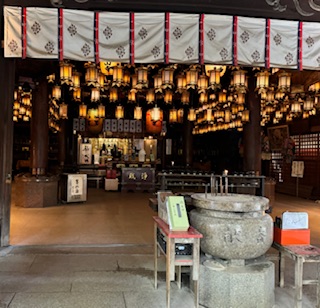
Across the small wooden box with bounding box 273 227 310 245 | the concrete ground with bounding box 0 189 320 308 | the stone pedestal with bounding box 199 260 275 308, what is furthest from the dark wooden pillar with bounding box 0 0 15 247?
the small wooden box with bounding box 273 227 310 245

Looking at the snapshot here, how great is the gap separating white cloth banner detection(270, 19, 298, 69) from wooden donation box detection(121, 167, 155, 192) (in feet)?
36.8

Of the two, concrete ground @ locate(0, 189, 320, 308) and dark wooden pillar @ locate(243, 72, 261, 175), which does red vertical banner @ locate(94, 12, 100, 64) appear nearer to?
concrete ground @ locate(0, 189, 320, 308)

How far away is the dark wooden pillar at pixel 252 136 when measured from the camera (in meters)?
11.7

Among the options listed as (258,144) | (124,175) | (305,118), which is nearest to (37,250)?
(258,144)

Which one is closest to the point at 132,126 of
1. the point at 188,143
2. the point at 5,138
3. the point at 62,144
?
the point at 188,143

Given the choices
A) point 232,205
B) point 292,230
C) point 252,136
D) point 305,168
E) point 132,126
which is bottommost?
point 292,230

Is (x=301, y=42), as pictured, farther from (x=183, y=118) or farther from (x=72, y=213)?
(x=183, y=118)

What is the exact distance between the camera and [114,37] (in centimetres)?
594

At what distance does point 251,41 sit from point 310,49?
112 centimetres

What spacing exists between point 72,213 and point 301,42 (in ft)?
25.1

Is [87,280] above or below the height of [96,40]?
below

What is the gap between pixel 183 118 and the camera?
19.9m

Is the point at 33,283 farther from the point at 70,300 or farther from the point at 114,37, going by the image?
the point at 114,37

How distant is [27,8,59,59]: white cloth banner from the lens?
5.77 meters
